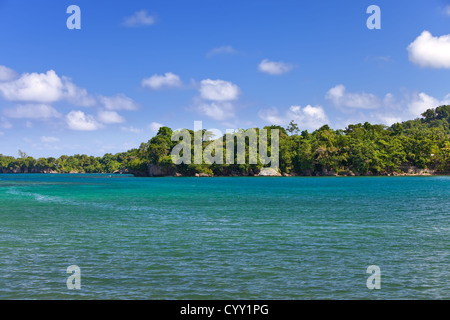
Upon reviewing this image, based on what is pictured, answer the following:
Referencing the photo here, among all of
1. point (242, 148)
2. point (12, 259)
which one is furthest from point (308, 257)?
point (242, 148)

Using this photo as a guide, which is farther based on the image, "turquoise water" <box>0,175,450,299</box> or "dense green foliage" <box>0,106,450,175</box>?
"dense green foliage" <box>0,106,450,175</box>

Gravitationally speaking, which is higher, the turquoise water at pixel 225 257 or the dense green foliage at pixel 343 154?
the dense green foliage at pixel 343 154

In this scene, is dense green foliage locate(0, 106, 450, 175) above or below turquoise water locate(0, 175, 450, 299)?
above

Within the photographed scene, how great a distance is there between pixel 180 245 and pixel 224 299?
8110 mm

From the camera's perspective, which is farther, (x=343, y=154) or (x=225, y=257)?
(x=343, y=154)

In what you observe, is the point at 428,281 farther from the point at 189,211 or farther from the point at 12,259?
the point at 189,211

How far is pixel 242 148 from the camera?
549 ft

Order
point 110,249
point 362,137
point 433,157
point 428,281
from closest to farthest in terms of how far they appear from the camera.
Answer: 1. point 428,281
2. point 110,249
3. point 433,157
4. point 362,137

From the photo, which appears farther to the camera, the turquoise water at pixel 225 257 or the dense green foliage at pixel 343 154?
the dense green foliage at pixel 343 154

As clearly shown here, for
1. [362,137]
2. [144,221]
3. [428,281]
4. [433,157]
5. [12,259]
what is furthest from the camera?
[362,137]

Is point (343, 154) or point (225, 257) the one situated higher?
point (343, 154)

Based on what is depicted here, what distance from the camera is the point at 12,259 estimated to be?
55.9 feet
